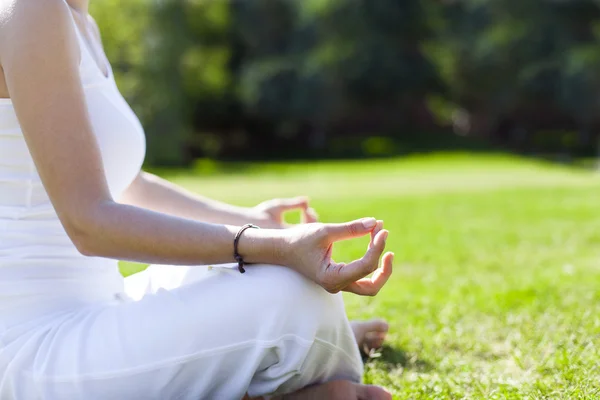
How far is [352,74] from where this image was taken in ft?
100

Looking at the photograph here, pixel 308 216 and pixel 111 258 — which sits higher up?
pixel 111 258

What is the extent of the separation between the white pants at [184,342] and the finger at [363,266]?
0.11m

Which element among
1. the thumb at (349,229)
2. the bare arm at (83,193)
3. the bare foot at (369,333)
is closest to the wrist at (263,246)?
the bare arm at (83,193)

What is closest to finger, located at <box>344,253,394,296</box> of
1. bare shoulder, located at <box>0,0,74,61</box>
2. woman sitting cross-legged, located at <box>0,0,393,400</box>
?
woman sitting cross-legged, located at <box>0,0,393,400</box>

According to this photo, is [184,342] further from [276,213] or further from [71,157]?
[276,213]

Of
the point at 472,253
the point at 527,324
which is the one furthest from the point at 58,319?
the point at 472,253

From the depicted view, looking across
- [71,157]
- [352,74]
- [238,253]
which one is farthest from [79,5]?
[352,74]

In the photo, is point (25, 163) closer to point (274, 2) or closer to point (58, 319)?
point (58, 319)

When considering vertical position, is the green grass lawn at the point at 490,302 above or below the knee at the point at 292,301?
below

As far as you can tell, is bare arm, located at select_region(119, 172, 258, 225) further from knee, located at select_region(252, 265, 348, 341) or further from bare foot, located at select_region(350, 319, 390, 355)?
knee, located at select_region(252, 265, 348, 341)

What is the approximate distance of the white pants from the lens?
1.78 metres

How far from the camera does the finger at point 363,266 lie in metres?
1.75

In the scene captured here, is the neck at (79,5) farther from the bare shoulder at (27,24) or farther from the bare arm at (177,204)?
the bare arm at (177,204)

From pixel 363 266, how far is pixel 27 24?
0.88m
